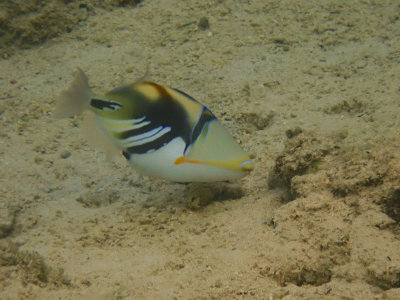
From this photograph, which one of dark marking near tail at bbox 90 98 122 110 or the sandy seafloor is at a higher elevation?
dark marking near tail at bbox 90 98 122 110

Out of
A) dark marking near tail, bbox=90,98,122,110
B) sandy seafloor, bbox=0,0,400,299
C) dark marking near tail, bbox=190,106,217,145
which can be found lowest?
sandy seafloor, bbox=0,0,400,299

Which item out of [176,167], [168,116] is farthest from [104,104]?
[176,167]

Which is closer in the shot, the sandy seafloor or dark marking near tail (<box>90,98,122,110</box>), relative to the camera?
the sandy seafloor

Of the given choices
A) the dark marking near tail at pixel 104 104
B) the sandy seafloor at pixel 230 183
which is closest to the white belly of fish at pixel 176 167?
the sandy seafloor at pixel 230 183

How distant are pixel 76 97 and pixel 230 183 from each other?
1249 mm

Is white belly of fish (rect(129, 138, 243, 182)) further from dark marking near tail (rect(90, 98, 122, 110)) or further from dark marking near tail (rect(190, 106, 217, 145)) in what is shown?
dark marking near tail (rect(90, 98, 122, 110))

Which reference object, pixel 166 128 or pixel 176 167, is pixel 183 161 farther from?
pixel 166 128

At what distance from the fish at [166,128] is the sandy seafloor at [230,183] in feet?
0.92

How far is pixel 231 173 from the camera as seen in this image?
8.23 ft

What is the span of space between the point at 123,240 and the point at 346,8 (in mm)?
3944

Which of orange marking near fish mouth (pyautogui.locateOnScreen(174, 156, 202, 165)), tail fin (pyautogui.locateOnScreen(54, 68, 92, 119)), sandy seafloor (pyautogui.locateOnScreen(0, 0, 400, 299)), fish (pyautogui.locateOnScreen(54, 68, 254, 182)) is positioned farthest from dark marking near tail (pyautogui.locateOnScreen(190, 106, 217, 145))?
tail fin (pyautogui.locateOnScreen(54, 68, 92, 119))

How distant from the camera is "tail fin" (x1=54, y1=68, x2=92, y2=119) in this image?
2.51 metres

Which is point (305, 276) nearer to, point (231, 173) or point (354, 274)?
point (354, 274)

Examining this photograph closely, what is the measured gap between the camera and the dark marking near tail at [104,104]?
250 centimetres
